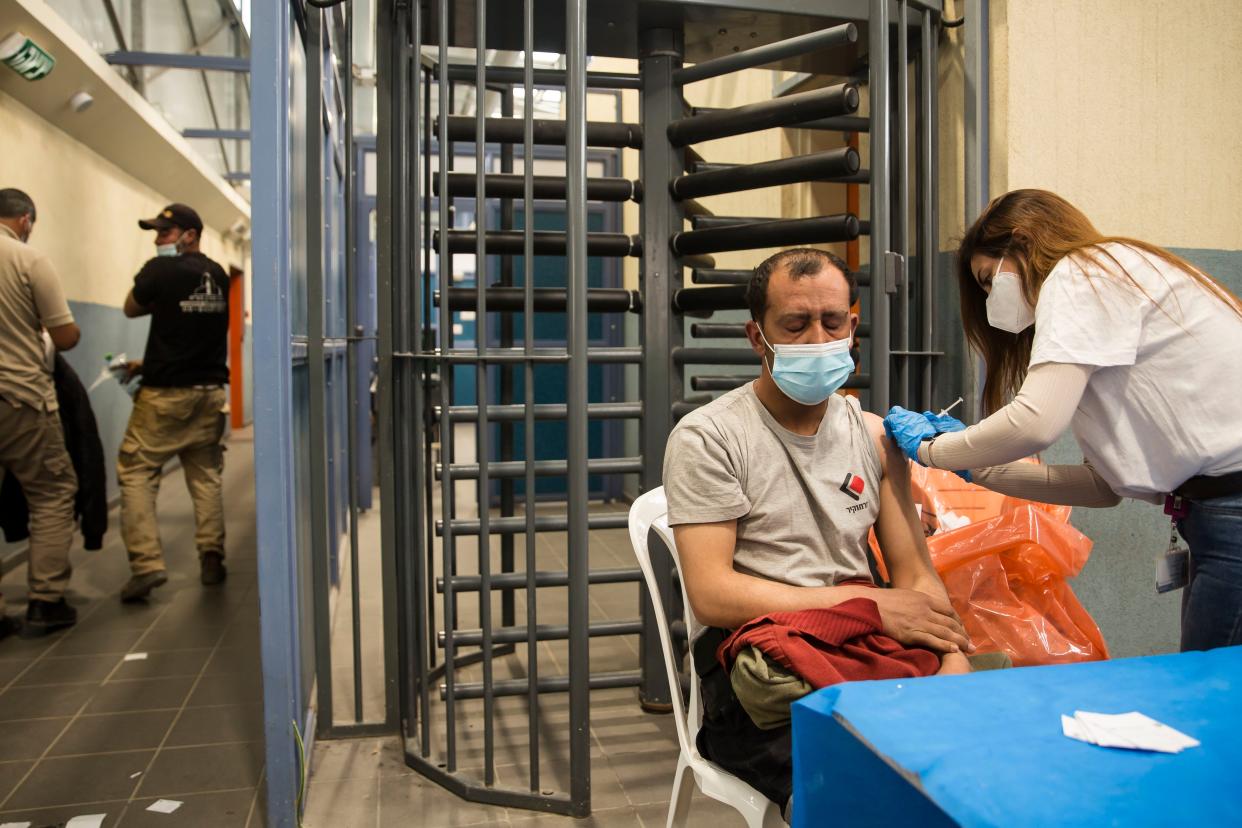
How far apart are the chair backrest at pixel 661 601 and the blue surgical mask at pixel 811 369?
1.15ft

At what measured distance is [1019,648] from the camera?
2.10 meters

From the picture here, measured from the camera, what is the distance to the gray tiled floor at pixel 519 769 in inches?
98.4

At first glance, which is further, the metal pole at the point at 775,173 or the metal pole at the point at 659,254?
the metal pole at the point at 659,254

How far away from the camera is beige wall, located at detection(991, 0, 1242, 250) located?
295 centimetres

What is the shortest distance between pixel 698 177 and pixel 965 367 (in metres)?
1.02

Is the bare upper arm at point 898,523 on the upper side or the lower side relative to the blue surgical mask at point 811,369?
lower

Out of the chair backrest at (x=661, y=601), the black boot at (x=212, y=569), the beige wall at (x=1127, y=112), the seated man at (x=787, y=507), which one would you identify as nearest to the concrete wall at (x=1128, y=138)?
the beige wall at (x=1127, y=112)

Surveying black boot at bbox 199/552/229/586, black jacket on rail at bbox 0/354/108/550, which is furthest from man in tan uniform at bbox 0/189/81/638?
black boot at bbox 199/552/229/586

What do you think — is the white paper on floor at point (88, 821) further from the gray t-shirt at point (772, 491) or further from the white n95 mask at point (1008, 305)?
the white n95 mask at point (1008, 305)

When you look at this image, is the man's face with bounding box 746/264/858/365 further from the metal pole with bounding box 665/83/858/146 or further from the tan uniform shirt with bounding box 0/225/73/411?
the tan uniform shirt with bounding box 0/225/73/411

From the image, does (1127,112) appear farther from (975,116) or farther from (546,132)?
(546,132)

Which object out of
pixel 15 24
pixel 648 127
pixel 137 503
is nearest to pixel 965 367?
pixel 648 127

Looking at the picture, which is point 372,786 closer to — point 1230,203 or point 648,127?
point 648,127

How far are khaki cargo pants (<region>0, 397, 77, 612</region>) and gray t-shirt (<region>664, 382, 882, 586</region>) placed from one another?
3.22 meters
